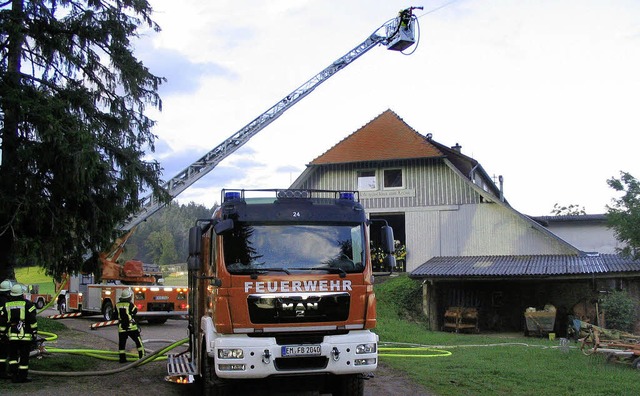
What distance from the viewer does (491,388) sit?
34.7 feet

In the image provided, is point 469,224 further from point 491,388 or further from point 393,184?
point 491,388

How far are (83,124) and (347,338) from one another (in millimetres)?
5409

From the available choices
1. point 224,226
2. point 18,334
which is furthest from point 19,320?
point 224,226

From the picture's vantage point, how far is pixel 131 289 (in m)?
19.7

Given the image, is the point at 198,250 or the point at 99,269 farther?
the point at 99,269

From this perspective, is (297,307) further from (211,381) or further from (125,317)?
(125,317)

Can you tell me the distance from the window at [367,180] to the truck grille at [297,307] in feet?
65.9

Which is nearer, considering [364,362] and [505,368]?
[364,362]

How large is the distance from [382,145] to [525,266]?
8366 millimetres

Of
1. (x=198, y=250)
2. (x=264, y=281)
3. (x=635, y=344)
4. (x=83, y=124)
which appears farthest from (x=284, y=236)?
(x=635, y=344)

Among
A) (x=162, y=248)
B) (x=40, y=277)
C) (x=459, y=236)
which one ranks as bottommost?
(x=40, y=277)

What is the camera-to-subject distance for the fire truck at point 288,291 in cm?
805

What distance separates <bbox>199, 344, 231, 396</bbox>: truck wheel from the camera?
8.41 metres

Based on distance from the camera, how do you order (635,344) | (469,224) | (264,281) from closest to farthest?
(264,281), (635,344), (469,224)
